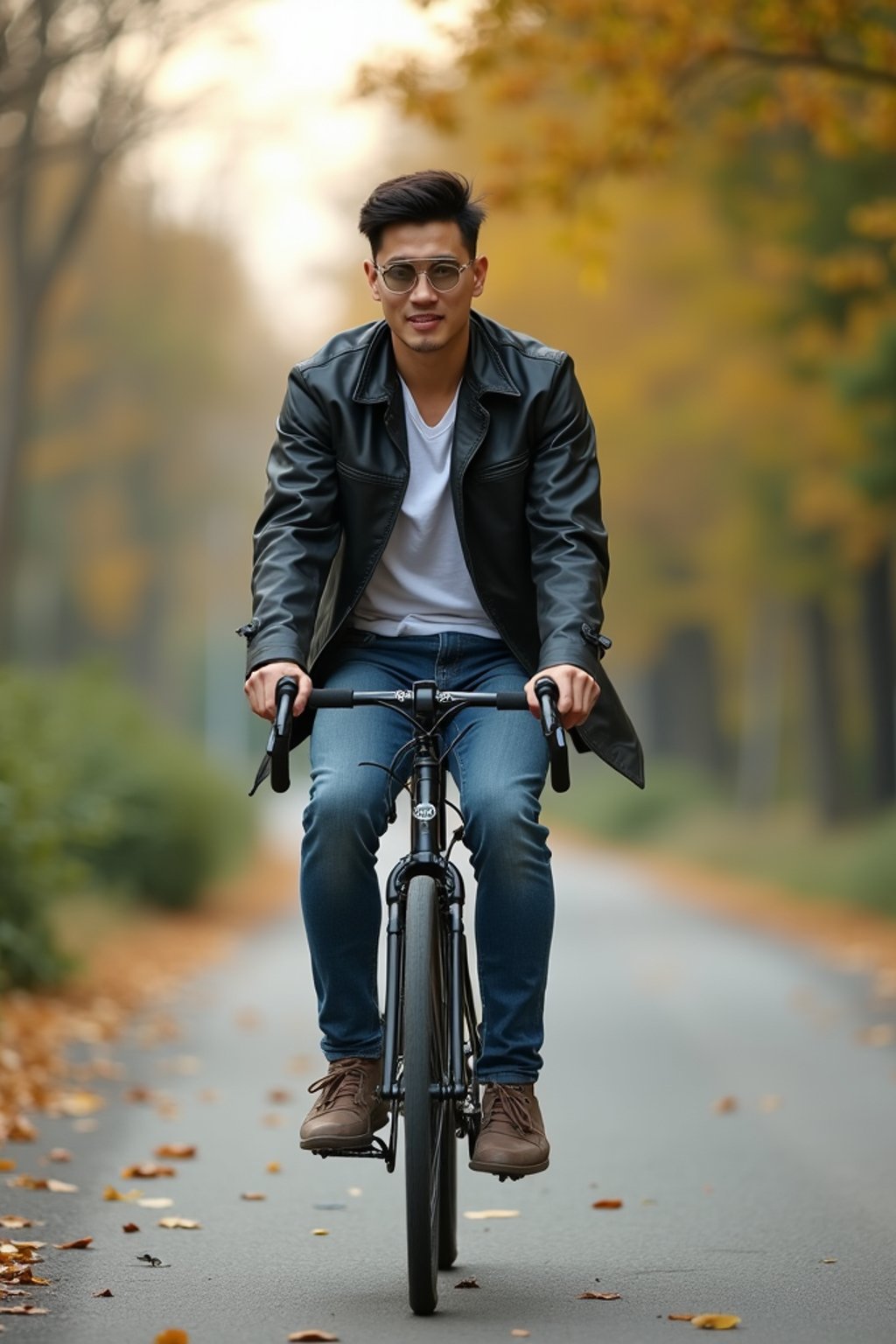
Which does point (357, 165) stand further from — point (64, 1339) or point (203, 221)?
point (64, 1339)

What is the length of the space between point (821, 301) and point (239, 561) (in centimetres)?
2772

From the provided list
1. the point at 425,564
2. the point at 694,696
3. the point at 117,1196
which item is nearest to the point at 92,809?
the point at 117,1196

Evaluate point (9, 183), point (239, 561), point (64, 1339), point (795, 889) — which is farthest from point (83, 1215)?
point (239, 561)

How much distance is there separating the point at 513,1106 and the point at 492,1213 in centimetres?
142

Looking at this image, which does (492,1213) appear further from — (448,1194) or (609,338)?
(609,338)

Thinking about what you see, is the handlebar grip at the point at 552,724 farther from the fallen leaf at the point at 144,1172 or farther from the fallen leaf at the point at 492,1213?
the fallen leaf at the point at 144,1172

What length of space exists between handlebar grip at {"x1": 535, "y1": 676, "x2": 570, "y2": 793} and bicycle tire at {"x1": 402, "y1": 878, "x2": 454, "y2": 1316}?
396mm

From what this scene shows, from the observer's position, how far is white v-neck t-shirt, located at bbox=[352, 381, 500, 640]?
5184 millimetres

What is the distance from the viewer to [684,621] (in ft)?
102

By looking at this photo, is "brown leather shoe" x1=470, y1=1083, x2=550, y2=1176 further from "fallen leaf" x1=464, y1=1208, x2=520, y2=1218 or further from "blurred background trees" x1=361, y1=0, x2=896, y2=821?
"blurred background trees" x1=361, y1=0, x2=896, y2=821

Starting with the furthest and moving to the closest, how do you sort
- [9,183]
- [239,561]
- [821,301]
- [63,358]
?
[239,561], [63,358], [821,301], [9,183]

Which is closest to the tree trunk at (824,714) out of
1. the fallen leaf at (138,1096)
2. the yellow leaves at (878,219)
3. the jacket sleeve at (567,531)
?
the yellow leaves at (878,219)

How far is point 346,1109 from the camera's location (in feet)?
16.2

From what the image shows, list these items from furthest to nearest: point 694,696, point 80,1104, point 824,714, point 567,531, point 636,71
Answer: point 694,696 → point 824,714 → point 636,71 → point 80,1104 → point 567,531
